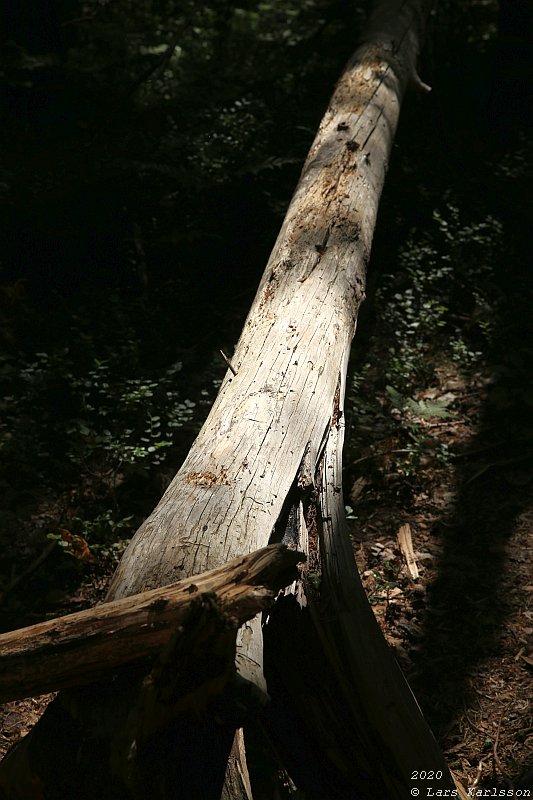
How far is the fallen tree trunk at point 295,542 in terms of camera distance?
6.21ft

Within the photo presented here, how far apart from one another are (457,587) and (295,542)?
1416mm

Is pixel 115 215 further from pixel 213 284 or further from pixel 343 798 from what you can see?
pixel 343 798

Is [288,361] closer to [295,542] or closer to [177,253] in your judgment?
[295,542]

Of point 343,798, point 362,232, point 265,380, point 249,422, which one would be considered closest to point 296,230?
point 362,232

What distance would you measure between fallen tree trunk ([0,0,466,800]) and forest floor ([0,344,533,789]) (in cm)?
25

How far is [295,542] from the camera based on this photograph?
2518 mm

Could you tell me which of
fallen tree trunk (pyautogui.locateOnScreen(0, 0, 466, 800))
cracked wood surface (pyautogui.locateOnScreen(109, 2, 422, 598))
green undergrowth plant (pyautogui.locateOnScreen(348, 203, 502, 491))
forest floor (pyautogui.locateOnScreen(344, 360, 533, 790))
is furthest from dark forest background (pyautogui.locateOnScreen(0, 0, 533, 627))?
fallen tree trunk (pyautogui.locateOnScreen(0, 0, 466, 800))

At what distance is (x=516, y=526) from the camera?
381 centimetres

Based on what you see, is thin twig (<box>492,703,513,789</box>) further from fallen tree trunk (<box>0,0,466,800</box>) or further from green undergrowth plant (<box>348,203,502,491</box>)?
green undergrowth plant (<box>348,203,502,491</box>)

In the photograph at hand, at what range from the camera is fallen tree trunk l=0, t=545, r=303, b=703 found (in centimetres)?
189

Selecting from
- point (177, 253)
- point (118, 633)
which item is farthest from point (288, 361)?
point (177, 253)

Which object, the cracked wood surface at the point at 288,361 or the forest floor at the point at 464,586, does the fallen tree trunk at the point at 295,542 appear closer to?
the cracked wood surface at the point at 288,361

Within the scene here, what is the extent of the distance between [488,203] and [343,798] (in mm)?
5445

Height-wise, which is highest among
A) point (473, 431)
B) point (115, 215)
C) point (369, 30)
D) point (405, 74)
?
point (369, 30)
